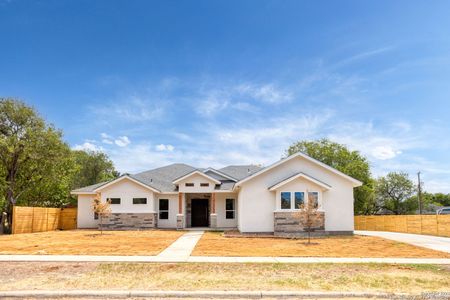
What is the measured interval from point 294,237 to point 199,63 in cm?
1150

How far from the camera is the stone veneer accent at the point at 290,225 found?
22.0m

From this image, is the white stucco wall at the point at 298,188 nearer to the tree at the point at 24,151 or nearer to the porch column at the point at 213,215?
the porch column at the point at 213,215

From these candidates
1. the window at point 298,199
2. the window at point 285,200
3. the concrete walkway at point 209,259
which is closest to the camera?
the concrete walkway at point 209,259

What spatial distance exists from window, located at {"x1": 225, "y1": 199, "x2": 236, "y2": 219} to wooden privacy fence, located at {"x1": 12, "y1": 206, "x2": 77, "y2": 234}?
13039mm

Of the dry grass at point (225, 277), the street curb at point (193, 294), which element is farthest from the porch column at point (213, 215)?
the street curb at point (193, 294)

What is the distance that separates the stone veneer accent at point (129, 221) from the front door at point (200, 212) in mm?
3962

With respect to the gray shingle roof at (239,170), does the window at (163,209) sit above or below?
below

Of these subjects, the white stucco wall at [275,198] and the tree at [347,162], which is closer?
the white stucco wall at [275,198]

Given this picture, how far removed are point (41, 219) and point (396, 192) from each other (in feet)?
176

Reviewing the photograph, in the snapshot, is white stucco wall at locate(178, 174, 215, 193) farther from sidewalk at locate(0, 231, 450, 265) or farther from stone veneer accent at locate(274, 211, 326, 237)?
sidewalk at locate(0, 231, 450, 265)

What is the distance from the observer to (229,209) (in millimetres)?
28781

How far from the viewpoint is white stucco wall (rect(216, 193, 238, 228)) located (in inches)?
1119

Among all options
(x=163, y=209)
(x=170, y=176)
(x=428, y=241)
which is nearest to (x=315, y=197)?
(x=428, y=241)

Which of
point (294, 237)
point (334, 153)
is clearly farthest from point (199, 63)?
point (334, 153)
